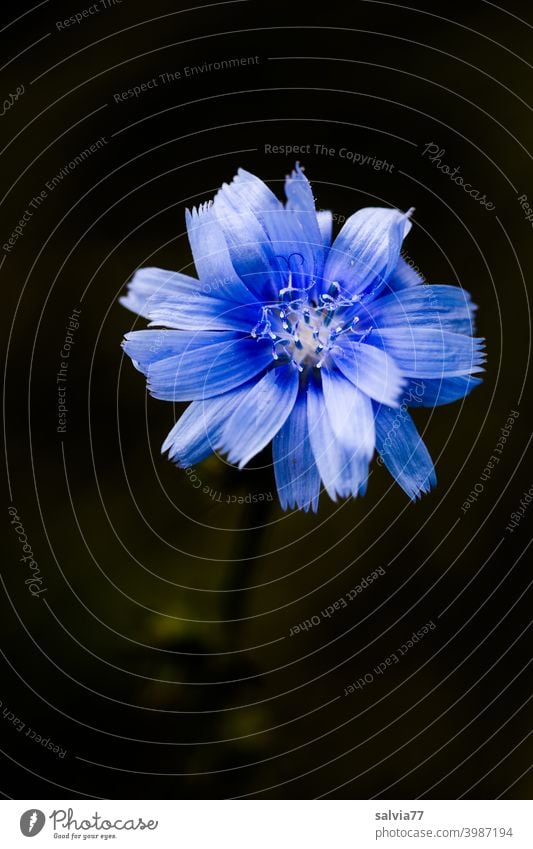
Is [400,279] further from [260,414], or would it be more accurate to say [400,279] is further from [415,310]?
[260,414]

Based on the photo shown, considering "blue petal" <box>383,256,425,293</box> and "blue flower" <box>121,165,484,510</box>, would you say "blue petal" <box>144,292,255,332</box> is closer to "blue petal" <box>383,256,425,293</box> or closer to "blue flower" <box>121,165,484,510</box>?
"blue flower" <box>121,165,484,510</box>

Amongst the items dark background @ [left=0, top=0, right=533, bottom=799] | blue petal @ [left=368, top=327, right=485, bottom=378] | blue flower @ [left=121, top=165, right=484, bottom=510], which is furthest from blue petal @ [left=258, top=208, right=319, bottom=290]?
dark background @ [left=0, top=0, right=533, bottom=799]

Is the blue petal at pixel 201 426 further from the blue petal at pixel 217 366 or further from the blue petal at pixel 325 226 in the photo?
the blue petal at pixel 325 226

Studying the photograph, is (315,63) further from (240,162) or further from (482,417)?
(482,417)

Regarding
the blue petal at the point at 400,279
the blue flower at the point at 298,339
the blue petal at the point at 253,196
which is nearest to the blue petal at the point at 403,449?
the blue flower at the point at 298,339

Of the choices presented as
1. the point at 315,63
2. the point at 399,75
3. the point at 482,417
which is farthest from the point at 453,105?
the point at 482,417
